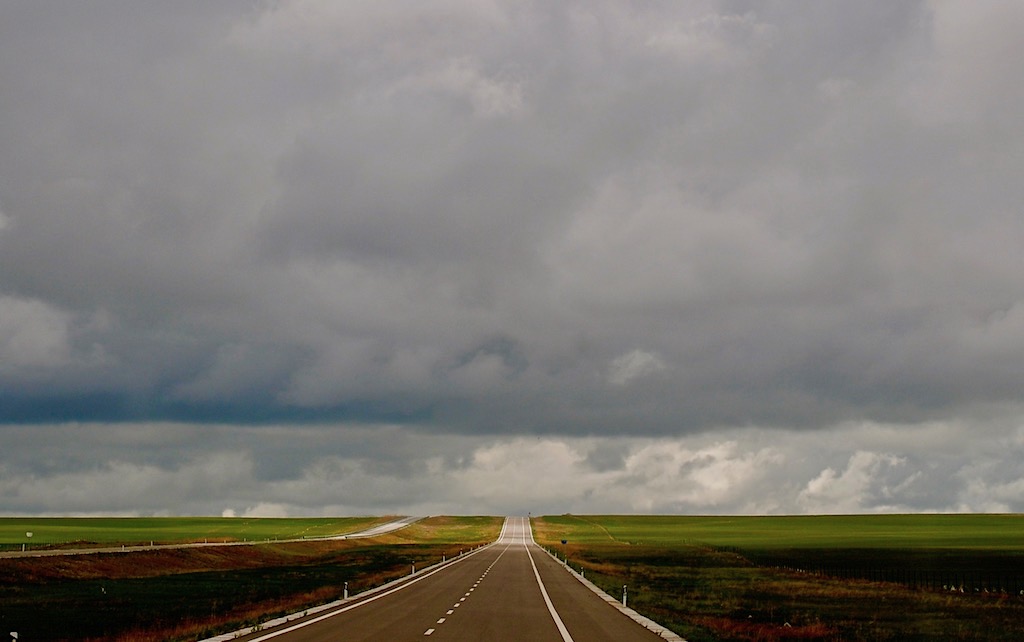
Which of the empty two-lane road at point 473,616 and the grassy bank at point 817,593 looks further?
the grassy bank at point 817,593

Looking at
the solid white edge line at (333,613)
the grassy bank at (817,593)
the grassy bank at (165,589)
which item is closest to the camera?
the solid white edge line at (333,613)

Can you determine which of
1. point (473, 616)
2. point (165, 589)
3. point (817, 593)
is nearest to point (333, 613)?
point (473, 616)

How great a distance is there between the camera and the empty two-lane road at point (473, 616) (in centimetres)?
2873

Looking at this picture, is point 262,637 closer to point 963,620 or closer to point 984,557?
point 963,620

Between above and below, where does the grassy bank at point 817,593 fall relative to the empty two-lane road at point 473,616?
below

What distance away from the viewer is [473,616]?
118 feet

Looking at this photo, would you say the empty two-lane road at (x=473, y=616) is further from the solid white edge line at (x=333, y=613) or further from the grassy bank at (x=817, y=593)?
the grassy bank at (x=817, y=593)

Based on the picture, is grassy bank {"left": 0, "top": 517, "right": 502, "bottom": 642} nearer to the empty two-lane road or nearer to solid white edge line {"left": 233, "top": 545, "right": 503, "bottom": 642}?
solid white edge line {"left": 233, "top": 545, "right": 503, "bottom": 642}

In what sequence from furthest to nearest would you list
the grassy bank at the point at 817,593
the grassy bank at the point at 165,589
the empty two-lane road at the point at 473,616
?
1. the grassy bank at the point at 817,593
2. the grassy bank at the point at 165,589
3. the empty two-lane road at the point at 473,616

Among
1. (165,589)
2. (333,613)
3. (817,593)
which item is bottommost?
(817,593)

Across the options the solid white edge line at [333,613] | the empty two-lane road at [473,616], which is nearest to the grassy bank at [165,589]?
the solid white edge line at [333,613]

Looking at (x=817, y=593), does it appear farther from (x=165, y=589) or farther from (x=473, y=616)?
(x=165, y=589)

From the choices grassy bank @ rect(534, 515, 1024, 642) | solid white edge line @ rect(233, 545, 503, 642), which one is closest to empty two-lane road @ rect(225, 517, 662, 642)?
solid white edge line @ rect(233, 545, 503, 642)

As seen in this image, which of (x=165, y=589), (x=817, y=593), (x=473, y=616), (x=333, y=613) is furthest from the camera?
(x=817, y=593)
